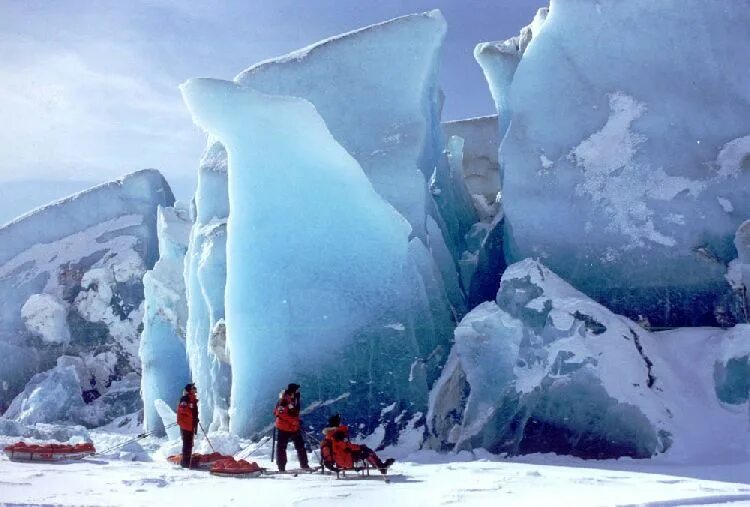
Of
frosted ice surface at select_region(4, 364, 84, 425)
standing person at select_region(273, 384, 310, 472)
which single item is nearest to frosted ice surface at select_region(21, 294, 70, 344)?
frosted ice surface at select_region(4, 364, 84, 425)

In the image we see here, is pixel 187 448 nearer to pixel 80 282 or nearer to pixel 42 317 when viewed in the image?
pixel 42 317

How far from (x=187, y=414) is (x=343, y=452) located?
2.09 meters

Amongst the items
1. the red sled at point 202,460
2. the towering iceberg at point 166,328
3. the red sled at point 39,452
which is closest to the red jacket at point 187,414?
the red sled at point 202,460

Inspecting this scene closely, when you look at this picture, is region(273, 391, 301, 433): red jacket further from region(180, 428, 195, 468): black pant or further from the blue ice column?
the blue ice column

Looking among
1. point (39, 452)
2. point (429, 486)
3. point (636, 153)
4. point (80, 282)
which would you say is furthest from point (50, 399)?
point (636, 153)

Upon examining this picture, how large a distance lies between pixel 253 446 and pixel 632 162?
19.4 feet

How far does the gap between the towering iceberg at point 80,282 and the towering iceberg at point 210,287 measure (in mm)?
7058

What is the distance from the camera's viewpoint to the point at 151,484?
6062 mm

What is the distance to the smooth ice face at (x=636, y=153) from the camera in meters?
9.08

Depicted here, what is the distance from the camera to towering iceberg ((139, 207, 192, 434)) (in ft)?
47.7

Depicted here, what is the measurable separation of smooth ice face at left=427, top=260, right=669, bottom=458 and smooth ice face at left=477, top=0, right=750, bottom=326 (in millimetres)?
923

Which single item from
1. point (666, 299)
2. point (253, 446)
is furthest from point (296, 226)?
point (666, 299)

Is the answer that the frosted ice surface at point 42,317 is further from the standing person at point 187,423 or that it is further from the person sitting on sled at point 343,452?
the person sitting on sled at point 343,452

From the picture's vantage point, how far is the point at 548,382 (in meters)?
7.84
